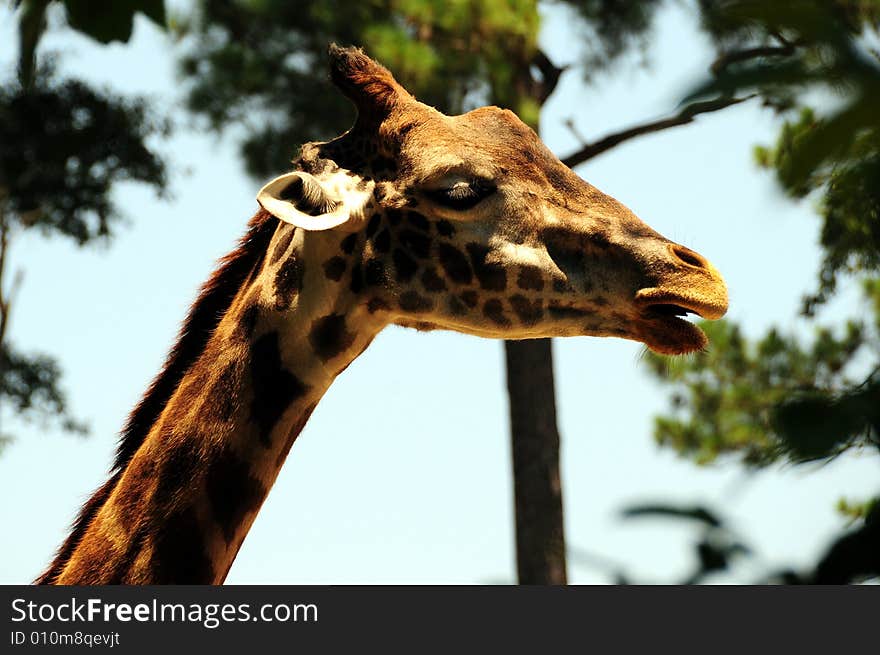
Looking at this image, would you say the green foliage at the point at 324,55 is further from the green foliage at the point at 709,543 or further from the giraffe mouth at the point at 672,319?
the green foliage at the point at 709,543

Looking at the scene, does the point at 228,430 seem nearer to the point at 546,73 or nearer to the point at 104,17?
the point at 104,17

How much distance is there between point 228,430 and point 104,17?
99.8 inches

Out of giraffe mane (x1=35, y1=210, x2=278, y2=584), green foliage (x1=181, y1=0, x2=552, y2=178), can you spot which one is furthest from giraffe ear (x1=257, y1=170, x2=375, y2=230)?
green foliage (x1=181, y1=0, x2=552, y2=178)

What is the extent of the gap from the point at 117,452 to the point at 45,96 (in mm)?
12541

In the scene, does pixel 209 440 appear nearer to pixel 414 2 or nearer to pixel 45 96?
pixel 414 2

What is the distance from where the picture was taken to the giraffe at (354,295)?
392cm

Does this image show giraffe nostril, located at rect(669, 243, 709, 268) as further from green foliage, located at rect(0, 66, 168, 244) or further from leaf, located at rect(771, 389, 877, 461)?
green foliage, located at rect(0, 66, 168, 244)

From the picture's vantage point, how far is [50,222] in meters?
15.5

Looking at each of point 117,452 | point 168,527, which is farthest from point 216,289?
point 168,527

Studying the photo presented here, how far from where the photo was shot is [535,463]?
1001 cm

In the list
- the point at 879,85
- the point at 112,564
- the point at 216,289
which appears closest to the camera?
the point at 879,85

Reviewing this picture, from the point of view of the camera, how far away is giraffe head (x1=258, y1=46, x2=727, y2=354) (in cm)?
413

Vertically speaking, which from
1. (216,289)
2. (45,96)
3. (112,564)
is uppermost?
(45,96)

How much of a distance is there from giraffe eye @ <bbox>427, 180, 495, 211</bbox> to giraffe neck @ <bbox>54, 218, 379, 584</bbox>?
1.49 ft
